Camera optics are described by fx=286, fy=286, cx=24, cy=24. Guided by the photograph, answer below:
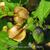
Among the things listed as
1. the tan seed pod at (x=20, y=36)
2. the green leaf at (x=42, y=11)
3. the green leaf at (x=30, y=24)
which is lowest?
the tan seed pod at (x=20, y=36)

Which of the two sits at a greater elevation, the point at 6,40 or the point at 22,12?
the point at 22,12

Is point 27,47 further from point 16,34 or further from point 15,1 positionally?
point 15,1

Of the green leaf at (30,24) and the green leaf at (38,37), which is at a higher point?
the green leaf at (30,24)

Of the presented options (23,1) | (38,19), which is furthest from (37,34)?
(23,1)

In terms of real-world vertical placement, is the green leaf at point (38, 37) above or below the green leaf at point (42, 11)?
below

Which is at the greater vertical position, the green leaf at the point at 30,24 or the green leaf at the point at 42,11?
the green leaf at the point at 42,11

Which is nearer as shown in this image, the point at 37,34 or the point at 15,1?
the point at 37,34

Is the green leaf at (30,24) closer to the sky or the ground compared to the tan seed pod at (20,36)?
closer to the sky

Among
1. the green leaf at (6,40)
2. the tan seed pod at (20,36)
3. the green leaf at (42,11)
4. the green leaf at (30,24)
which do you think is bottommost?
the green leaf at (6,40)

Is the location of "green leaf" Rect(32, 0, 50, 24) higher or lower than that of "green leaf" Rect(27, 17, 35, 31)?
higher

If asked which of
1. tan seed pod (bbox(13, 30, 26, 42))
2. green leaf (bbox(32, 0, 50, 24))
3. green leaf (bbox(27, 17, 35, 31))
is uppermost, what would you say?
green leaf (bbox(32, 0, 50, 24))

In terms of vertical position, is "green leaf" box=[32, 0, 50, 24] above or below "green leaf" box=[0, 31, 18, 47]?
above
